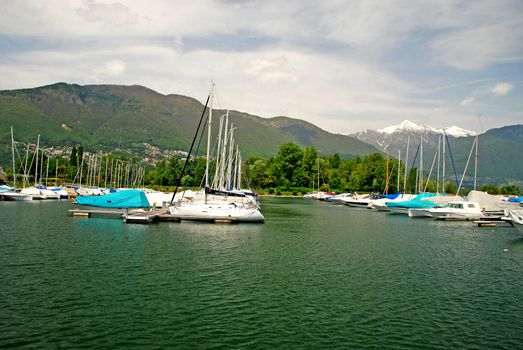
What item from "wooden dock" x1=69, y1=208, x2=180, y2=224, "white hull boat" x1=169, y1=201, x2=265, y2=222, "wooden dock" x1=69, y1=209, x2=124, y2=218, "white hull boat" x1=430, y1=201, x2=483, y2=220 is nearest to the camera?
"wooden dock" x1=69, y1=208, x2=180, y2=224

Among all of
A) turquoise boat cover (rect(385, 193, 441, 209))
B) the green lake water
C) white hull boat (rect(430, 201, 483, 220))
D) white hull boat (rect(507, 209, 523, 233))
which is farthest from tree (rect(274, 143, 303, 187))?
the green lake water

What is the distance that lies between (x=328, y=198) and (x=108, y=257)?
10348cm

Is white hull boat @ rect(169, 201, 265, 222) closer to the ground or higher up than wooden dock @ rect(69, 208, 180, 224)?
higher up

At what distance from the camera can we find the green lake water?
15906 mm

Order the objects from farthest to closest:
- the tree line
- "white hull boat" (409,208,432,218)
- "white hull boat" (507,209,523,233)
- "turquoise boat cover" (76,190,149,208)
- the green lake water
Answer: the tree line < "white hull boat" (409,208,432,218) < "turquoise boat cover" (76,190,149,208) < "white hull boat" (507,209,523,233) < the green lake water

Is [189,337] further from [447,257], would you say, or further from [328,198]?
[328,198]

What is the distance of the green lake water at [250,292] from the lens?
1591cm

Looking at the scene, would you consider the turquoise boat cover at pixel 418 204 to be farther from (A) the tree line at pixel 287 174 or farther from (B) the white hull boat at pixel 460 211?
(A) the tree line at pixel 287 174

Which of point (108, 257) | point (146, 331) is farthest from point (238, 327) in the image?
point (108, 257)

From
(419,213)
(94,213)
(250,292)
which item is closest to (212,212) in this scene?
(94,213)

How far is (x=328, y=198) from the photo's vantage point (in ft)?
420

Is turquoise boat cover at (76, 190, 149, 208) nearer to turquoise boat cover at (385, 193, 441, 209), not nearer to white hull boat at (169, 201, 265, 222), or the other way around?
white hull boat at (169, 201, 265, 222)

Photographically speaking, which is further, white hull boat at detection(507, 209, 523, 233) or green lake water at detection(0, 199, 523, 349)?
white hull boat at detection(507, 209, 523, 233)

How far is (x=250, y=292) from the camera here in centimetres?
2170
